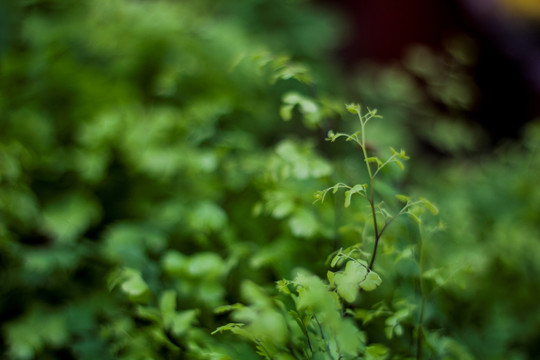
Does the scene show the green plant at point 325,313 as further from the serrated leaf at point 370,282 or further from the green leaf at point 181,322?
the green leaf at point 181,322

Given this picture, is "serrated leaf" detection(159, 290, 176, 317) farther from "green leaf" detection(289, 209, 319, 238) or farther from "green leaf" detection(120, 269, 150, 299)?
"green leaf" detection(289, 209, 319, 238)

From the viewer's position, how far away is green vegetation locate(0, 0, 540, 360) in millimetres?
837

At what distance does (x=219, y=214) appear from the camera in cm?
113

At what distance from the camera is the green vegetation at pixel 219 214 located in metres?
0.84

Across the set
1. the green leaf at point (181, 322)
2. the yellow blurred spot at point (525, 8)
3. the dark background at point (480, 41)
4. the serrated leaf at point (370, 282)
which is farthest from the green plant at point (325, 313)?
the yellow blurred spot at point (525, 8)

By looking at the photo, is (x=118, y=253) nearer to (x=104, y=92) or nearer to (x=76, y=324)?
(x=76, y=324)

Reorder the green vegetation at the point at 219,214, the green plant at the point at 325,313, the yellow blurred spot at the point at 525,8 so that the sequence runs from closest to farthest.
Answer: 1. the green plant at the point at 325,313
2. the green vegetation at the point at 219,214
3. the yellow blurred spot at the point at 525,8

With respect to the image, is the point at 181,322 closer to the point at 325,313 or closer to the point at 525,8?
the point at 325,313

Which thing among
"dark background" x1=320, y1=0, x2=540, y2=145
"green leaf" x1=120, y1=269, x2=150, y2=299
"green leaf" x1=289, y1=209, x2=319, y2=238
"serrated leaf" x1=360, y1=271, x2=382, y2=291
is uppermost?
"serrated leaf" x1=360, y1=271, x2=382, y2=291

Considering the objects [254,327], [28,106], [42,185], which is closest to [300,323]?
[254,327]

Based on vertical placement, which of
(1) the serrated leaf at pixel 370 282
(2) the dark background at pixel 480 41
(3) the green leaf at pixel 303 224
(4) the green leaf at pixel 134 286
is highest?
(1) the serrated leaf at pixel 370 282

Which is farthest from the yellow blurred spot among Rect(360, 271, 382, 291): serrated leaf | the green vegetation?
Rect(360, 271, 382, 291): serrated leaf

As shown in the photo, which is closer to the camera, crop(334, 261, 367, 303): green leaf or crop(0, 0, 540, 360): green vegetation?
crop(334, 261, 367, 303): green leaf

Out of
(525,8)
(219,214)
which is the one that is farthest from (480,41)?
(219,214)
